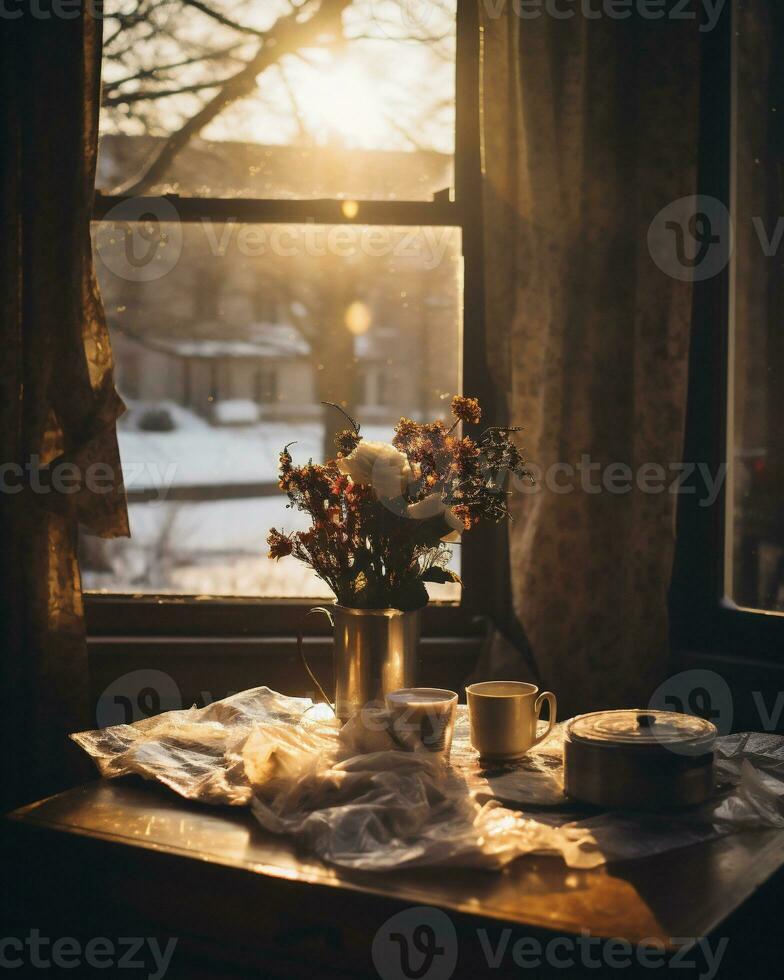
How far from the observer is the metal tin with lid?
119 centimetres

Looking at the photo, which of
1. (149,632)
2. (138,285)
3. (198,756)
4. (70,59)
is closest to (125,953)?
(198,756)

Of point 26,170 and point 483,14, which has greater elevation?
point 483,14

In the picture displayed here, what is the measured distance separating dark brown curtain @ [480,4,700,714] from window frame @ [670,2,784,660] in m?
0.09

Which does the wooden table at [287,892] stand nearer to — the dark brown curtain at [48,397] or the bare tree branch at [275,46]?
the dark brown curtain at [48,397]

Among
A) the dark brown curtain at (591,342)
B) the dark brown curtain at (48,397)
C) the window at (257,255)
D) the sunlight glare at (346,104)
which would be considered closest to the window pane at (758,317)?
the dark brown curtain at (591,342)

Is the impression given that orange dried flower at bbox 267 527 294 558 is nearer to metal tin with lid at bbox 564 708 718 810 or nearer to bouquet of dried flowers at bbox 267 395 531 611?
bouquet of dried flowers at bbox 267 395 531 611

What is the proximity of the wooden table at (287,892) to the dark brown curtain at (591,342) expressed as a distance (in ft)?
3.18

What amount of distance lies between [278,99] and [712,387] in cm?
128

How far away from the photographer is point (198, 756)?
145 cm

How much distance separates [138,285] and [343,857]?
5.78 ft

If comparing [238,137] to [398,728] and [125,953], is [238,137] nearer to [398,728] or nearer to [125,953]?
[398,728]

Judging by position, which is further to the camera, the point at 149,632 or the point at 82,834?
the point at 149,632

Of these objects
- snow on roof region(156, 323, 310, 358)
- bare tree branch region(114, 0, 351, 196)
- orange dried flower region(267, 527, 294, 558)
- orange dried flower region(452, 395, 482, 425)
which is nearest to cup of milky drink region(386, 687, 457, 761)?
orange dried flower region(267, 527, 294, 558)

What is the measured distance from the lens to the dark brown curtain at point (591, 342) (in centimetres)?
211
